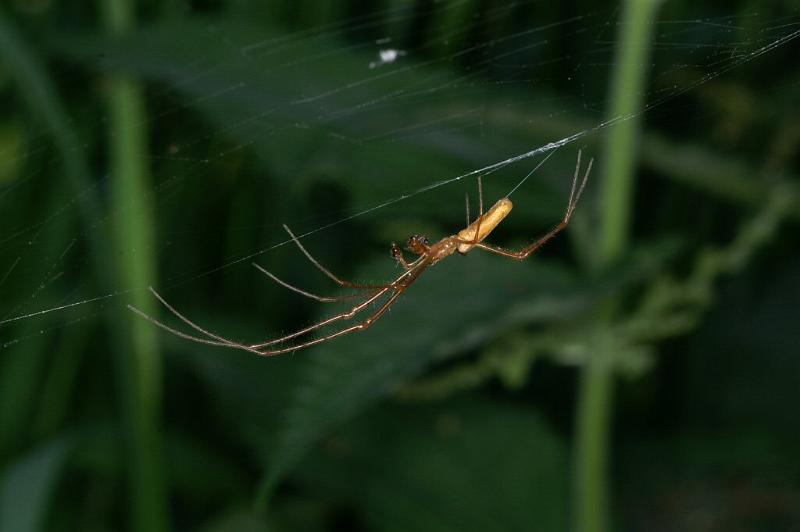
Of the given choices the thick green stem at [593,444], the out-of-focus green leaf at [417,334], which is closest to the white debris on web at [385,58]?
the out-of-focus green leaf at [417,334]

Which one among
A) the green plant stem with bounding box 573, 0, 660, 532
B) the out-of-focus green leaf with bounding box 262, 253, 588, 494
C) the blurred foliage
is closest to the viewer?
the out-of-focus green leaf with bounding box 262, 253, 588, 494

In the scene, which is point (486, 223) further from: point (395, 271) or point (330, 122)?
point (330, 122)

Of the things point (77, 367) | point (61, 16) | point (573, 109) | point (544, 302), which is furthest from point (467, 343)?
point (61, 16)

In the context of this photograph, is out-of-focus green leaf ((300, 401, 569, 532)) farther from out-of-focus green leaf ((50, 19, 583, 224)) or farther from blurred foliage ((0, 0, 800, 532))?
out-of-focus green leaf ((50, 19, 583, 224))

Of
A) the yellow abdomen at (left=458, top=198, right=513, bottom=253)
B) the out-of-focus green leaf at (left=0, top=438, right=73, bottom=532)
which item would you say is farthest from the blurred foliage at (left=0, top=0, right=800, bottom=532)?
the yellow abdomen at (left=458, top=198, right=513, bottom=253)

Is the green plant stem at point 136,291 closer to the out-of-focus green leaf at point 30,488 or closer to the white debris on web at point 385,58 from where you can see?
the out-of-focus green leaf at point 30,488

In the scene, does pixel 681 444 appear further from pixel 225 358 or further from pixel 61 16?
pixel 61 16
